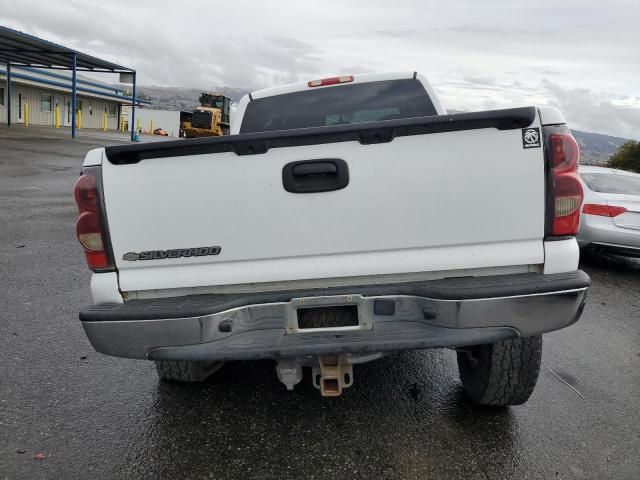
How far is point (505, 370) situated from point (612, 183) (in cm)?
568

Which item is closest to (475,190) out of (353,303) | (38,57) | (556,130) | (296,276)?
(556,130)

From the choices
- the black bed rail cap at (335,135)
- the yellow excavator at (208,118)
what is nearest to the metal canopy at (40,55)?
the yellow excavator at (208,118)

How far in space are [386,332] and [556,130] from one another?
1.22 metres

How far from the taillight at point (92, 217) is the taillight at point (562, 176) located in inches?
83.7

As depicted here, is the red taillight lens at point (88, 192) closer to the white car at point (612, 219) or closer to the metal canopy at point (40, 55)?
the white car at point (612, 219)

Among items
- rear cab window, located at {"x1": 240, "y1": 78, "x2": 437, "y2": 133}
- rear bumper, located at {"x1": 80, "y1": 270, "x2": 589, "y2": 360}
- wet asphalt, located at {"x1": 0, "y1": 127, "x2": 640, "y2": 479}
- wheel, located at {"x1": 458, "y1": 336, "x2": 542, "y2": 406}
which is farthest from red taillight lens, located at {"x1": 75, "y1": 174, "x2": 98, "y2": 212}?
wheel, located at {"x1": 458, "y1": 336, "x2": 542, "y2": 406}

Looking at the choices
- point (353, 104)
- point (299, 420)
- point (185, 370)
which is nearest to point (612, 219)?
point (353, 104)

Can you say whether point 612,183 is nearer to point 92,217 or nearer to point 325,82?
point 325,82

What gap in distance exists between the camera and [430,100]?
4.14 metres

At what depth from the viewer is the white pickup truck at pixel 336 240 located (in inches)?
93.8

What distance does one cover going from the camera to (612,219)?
22.2 ft

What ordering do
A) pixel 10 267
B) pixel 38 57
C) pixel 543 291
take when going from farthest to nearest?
pixel 38 57
pixel 10 267
pixel 543 291

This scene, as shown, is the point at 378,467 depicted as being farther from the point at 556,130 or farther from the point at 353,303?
A: the point at 556,130

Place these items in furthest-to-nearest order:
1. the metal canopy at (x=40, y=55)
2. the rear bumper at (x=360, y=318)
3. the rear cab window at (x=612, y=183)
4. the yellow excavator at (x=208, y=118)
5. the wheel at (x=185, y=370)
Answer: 1. the yellow excavator at (x=208, y=118)
2. the metal canopy at (x=40, y=55)
3. the rear cab window at (x=612, y=183)
4. the wheel at (x=185, y=370)
5. the rear bumper at (x=360, y=318)
